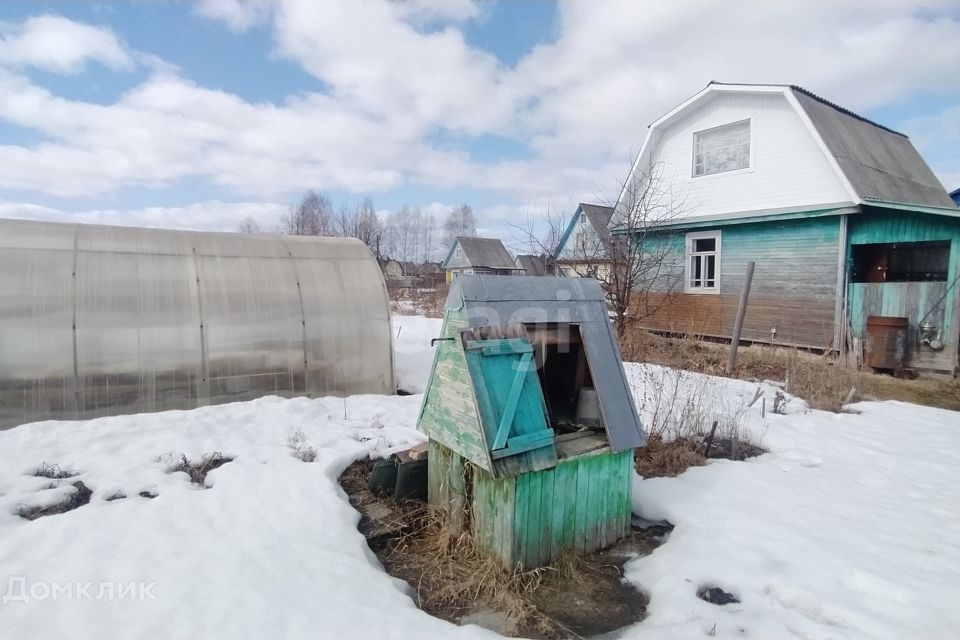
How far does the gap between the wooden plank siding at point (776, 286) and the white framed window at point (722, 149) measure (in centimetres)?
159

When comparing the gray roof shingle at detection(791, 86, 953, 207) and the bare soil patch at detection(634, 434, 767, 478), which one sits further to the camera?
the gray roof shingle at detection(791, 86, 953, 207)

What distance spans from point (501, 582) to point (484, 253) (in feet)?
122

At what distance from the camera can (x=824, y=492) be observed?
4152 mm

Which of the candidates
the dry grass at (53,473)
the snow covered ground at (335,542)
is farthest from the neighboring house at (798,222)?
the dry grass at (53,473)

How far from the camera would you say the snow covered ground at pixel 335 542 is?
2523mm

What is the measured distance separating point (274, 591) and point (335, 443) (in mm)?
2395

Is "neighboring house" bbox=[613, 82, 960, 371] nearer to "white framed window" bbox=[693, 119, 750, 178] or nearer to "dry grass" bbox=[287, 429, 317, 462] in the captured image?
"white framed window" bbox=[693, 119, 750, 178]

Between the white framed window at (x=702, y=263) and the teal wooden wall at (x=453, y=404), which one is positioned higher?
the white framed window at (x=702, y=263)

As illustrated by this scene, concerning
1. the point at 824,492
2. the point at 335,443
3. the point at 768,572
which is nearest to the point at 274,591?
the point at 335,443

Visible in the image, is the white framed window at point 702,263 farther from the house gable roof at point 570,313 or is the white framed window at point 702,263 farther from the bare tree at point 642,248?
the house gable roof at point 570,313

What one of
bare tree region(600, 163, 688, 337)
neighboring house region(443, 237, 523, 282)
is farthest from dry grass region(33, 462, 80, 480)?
neighboring house region(443, 237, 523, 282)

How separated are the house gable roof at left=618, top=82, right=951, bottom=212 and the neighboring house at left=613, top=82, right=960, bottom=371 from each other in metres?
0.03

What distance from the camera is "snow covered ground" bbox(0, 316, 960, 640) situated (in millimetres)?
2523

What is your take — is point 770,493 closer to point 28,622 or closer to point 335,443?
point 335,443
